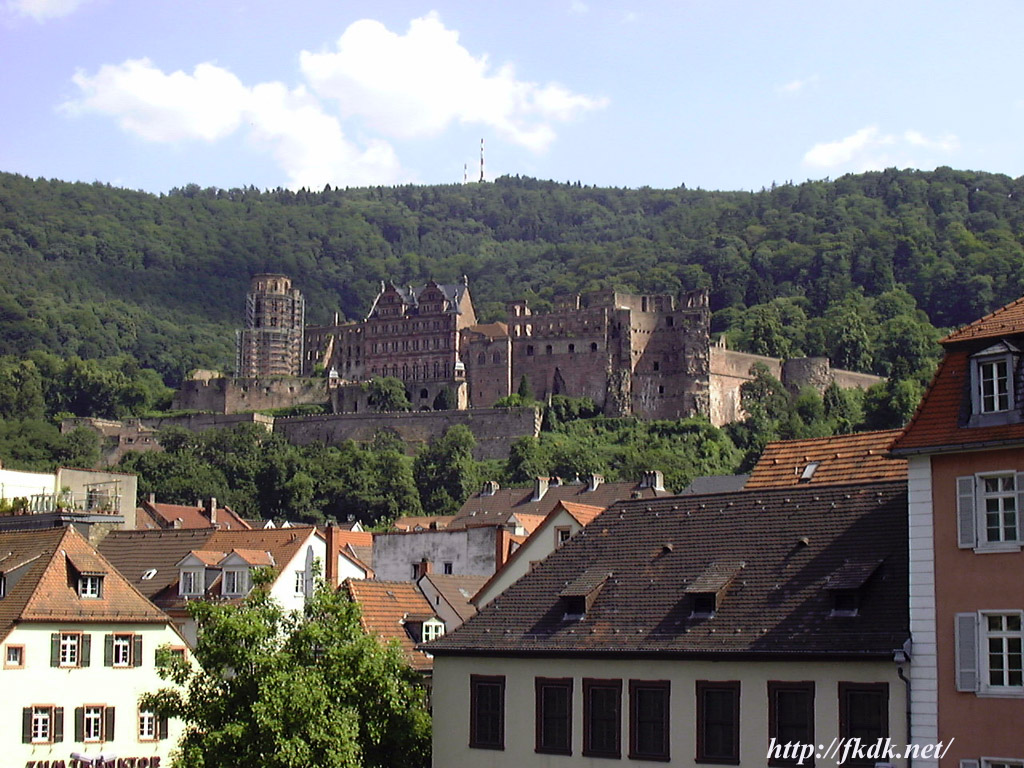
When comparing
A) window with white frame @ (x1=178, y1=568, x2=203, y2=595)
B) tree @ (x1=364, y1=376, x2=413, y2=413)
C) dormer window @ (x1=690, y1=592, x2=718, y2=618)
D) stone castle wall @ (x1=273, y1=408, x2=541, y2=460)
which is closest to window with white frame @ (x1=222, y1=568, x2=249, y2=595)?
window with white frame @ (x1=178, y1=568, x2=203, y2=595)

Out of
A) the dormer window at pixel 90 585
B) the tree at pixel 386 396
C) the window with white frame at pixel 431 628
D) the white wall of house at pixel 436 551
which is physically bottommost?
the window with white frame at pixel 431 628

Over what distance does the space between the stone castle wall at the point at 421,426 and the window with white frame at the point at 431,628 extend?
116382 millimetres

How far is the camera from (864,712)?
28406mm

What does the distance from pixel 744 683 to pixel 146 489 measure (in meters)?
124

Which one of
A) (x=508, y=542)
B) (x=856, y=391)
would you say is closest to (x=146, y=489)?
(x=856, y=391)

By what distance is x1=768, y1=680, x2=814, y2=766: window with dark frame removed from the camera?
95.2 feet

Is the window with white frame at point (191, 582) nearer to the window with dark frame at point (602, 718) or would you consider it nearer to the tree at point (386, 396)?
the window with dark frame at point (602, 718)

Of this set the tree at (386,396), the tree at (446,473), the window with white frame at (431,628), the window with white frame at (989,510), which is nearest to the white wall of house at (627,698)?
the window with white frame at (989,510)

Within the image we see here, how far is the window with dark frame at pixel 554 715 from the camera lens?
3203 centimetres

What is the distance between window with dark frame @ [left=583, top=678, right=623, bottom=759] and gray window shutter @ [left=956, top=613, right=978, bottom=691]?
6.58 metres

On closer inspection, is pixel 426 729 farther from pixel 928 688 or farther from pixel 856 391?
pixel 856 391

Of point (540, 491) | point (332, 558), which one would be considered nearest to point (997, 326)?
point (332, 558)

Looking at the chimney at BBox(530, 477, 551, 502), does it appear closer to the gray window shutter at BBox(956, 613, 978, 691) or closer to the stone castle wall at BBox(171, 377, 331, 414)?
the gray window shutter at BBox(956, 613, 978, 691)

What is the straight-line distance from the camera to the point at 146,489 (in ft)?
487
